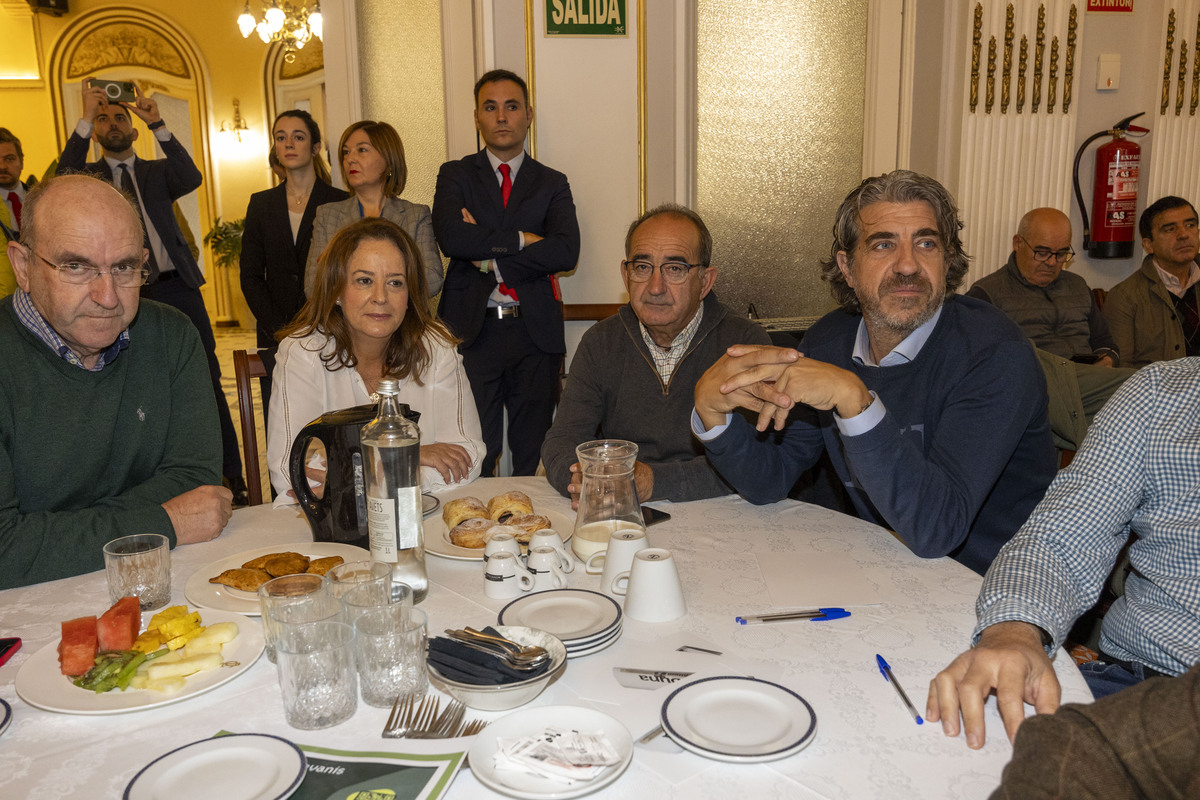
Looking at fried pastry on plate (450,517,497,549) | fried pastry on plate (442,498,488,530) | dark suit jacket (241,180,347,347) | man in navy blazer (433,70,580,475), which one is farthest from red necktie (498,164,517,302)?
fried pastry on plate (450,517,497,549)

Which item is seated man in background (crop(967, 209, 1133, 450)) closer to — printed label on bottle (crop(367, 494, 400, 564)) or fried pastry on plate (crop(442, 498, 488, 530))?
fried pastry on plate (crop(442, 498, 488, 530))

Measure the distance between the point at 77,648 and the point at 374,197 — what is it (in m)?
2.88

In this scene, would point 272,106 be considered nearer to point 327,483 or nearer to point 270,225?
point 270,225

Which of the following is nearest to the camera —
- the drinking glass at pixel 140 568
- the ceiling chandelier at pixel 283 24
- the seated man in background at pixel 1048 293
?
the drinking glass at pixel 140 568

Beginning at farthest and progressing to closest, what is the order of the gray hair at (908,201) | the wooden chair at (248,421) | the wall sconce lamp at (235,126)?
the wall sconce lamp at (235,126), the wooden chair at (248,421), the gray hair at (908,201)

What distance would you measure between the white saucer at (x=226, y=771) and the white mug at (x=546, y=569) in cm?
50

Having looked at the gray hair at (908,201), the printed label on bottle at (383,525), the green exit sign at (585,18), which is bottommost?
the printed label on bottle at (383,525)

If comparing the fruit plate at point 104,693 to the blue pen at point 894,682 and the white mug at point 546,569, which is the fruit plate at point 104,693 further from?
the blue pen at point 894,682

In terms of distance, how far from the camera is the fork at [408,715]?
3.11ft

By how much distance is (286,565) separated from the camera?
1.34 m

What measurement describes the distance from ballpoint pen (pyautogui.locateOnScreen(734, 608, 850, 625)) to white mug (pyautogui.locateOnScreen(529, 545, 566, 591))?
0.94ft

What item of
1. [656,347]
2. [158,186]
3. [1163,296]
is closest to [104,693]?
[656,347]

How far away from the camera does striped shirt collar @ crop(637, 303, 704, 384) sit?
7.83 ft

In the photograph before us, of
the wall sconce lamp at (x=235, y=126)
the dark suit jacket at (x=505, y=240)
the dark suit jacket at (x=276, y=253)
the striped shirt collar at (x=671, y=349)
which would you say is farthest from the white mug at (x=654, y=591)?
the wall sconce lamp at (x=235, y=126)
